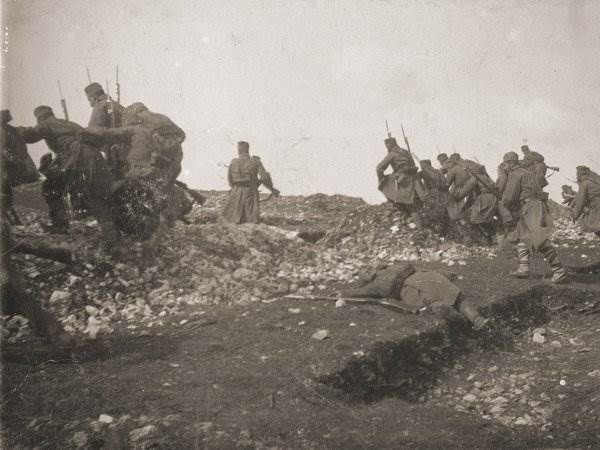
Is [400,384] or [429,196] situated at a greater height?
[429,196]

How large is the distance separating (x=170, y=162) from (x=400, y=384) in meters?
4.36

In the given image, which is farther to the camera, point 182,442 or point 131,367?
point 131,367

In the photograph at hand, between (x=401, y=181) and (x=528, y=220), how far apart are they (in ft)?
10.0

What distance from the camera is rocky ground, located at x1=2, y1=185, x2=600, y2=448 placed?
2.95 meters

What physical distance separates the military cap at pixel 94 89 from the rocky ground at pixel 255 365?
1760 mm

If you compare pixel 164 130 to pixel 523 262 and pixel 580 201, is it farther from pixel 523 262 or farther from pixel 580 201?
pixel 580 201

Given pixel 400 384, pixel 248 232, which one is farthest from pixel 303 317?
pixel 248 232

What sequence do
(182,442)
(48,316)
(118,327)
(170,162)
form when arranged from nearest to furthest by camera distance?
(182,442) → (48,316) → (118,327) → (170,162)

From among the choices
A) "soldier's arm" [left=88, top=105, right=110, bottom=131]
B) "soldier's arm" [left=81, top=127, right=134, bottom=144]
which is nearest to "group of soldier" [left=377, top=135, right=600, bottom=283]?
"soldier's arm" [left=81, top=127, right=134, bottom=144]

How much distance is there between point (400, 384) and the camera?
400cm

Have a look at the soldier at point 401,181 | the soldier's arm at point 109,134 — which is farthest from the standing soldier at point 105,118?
the soldier at point 401,181

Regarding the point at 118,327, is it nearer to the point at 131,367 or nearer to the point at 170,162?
the point at 131,367

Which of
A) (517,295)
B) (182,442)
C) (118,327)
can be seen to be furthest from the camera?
(517,295)

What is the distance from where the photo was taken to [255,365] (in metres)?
3.78
